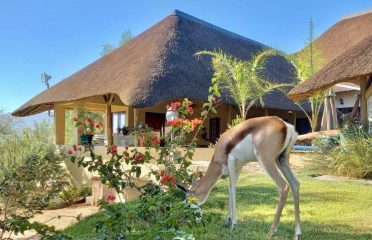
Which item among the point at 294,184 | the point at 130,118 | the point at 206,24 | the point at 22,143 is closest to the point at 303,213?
the point at 294,184

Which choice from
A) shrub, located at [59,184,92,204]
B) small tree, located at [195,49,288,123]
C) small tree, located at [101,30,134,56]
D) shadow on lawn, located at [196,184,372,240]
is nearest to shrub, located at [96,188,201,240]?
shadow on lawn, located at [196,184,372,240]

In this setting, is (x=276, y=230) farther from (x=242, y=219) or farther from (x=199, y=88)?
(x=199, y=88)

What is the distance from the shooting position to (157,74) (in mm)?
11336

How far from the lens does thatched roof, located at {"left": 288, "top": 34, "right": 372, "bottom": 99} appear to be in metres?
8.41

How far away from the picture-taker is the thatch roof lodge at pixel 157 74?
36.2 feet

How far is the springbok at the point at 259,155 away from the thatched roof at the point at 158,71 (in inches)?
253

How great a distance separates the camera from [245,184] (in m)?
7.45

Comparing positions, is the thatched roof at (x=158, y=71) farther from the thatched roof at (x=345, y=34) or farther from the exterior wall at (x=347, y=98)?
the thatched roof at (x=345, y=34)

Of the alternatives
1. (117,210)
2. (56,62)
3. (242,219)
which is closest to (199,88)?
(242,219)

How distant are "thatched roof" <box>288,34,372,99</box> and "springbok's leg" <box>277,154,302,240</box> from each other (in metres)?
5.37

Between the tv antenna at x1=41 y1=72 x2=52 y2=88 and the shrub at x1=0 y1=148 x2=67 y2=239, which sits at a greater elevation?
the tv antenna at x1=41 y1=72 x2=52 y2=88

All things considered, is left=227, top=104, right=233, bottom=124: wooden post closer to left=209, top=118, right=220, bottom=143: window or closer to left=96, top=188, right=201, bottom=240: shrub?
left=209, top=118, right=220, bottom=143: window

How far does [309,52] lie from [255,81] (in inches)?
117

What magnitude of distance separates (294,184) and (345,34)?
19.6m
